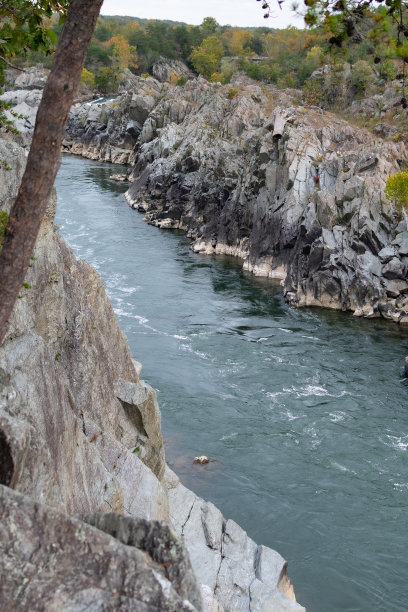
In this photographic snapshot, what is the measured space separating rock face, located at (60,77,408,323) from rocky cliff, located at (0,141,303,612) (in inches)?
1246

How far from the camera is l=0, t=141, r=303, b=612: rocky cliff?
6.30 m

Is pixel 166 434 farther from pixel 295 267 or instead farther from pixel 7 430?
pixel 295 267

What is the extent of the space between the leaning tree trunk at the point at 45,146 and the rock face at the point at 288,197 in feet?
136

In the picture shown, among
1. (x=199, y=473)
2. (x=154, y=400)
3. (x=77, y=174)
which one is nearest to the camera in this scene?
(x=154, y=400)

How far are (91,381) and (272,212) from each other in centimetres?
4560

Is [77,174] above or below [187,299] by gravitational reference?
above

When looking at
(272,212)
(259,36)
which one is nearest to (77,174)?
(272,212)

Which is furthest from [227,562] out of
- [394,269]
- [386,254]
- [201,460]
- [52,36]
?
[386,254]

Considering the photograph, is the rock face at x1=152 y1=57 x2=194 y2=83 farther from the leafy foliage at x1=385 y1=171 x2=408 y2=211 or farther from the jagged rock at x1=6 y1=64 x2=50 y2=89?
the leafy foliage at x1=385 y1=171 x2=408 y2=211

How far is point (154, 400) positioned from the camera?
1881cm

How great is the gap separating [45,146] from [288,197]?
5311 centimetres

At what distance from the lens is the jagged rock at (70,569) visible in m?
6.15

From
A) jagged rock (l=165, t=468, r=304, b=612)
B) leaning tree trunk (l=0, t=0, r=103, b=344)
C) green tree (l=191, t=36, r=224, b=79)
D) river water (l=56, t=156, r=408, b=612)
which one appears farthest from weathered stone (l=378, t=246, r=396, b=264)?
green tree (l=191, t=36, r=224, b=79)

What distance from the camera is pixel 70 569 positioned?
6.32 m
